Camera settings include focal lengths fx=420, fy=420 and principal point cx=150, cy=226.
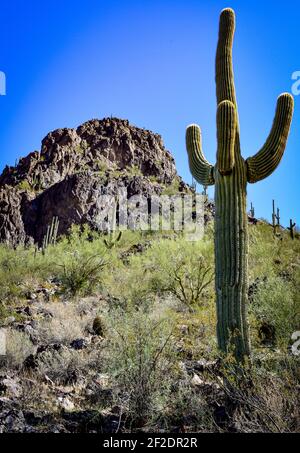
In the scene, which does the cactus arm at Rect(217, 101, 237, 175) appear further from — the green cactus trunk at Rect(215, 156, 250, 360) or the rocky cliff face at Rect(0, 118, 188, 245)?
the rocky cliff face at Rect(0, 118, 188, 245)

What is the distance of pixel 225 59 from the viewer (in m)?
6.65

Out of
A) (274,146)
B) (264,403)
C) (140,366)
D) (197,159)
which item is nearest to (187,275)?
(197,159)

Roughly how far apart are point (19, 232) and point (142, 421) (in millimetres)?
52187

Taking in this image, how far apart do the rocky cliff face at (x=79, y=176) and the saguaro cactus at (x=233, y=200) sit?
41901 millimetres

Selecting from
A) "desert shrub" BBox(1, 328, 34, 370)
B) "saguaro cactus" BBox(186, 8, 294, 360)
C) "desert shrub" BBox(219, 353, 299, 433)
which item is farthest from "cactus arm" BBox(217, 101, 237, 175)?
"desert shrub" BBox(1, 328, 34, 370)

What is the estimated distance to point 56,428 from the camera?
13.7ft

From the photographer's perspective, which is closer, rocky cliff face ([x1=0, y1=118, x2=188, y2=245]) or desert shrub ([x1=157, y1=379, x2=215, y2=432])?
desert shrub ([x1=157, y1=379, x2=215, y2=432])

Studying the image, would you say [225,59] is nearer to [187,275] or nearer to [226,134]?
[226,134]

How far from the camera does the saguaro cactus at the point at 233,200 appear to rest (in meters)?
5.48

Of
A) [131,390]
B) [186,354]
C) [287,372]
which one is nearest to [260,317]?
[186,354]

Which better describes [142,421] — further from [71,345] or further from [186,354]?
[71,345]

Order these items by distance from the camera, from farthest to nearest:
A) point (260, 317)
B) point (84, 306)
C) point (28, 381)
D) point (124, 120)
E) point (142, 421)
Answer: point (124, 120) < point (84, 306) < point (260, 317) < point (28, 381) < point (142, 421)

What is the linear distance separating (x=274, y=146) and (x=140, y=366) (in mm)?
3691

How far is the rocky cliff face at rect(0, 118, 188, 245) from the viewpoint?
172 ft
